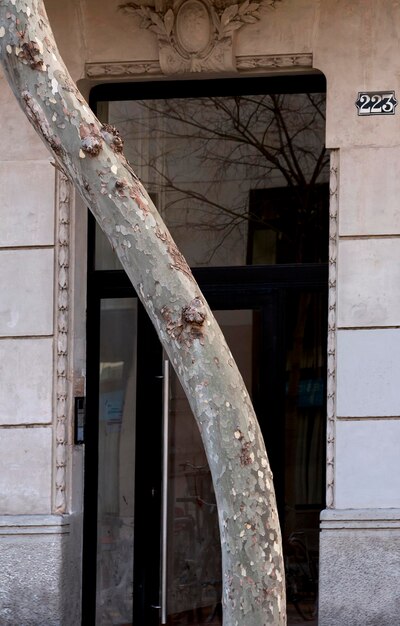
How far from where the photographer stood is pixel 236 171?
32.9 feet

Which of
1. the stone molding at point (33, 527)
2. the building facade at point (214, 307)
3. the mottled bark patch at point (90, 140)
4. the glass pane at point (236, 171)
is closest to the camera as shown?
the mottled bark patch at point (90, 140)

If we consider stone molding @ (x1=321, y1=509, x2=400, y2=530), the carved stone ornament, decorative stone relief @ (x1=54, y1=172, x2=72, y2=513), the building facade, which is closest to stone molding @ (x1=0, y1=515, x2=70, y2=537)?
the building facade

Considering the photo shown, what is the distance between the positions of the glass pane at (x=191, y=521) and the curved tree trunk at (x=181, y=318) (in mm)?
4135

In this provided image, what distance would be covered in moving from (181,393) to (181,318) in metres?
4.30

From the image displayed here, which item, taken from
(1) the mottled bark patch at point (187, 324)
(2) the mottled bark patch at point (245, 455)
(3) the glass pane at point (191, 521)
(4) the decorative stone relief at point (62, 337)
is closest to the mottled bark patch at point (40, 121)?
(1) the mottled bark patch at point (187, 324)

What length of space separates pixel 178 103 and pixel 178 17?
2.62 feet

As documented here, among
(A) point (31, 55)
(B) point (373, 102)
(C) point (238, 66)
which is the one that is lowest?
(A) point (31, 55)

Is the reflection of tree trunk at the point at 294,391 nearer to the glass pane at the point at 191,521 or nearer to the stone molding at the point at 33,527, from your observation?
the glass pane at the point at 191,521

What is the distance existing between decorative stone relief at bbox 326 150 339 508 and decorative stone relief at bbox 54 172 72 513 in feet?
6.21

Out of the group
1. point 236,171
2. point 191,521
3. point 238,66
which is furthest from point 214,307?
point 238,66

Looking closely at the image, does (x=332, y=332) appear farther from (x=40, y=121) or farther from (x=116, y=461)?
(x=40, y=121)

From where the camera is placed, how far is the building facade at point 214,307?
916cm

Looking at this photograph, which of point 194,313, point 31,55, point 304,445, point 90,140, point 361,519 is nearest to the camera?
point 194,313

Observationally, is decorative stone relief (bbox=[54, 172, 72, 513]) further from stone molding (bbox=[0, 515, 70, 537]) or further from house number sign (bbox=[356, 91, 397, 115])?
house number sign (bbox=[356, 91, 397, 115])
